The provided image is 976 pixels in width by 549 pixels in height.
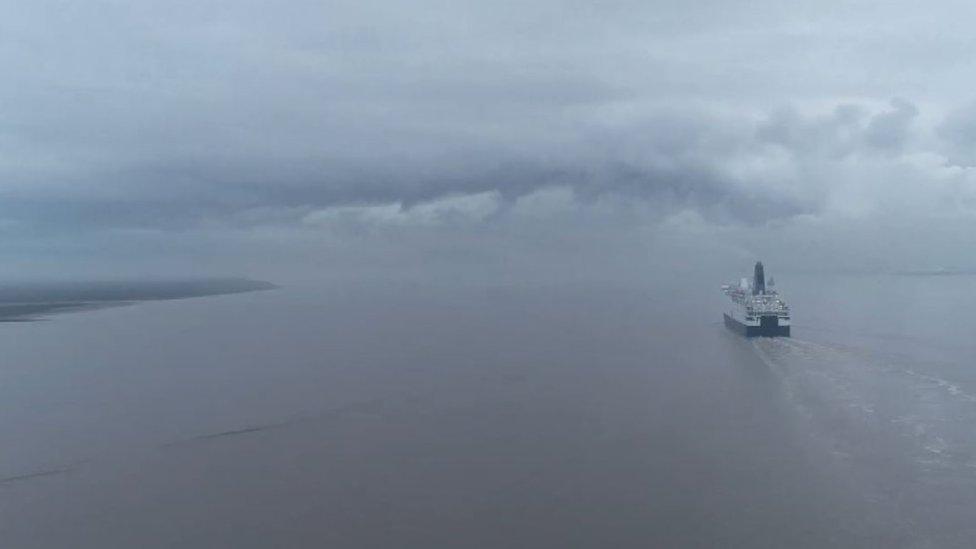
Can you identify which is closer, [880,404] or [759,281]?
[880,404]

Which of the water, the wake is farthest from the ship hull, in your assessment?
the wake

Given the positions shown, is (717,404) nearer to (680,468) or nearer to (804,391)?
(804,391)

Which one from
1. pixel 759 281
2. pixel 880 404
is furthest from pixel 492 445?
pixel 759 281

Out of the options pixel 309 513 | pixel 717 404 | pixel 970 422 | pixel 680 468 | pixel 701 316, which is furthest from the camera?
pixel 701 316

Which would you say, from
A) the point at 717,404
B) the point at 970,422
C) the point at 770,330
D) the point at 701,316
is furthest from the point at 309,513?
the point at 701,316

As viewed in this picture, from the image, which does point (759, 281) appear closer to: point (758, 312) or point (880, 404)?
point (758, 312)

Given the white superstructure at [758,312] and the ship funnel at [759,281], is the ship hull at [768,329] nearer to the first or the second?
the white superstructure at [758,312]

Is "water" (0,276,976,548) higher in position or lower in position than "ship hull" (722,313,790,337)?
lower

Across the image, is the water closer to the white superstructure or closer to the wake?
the wake
